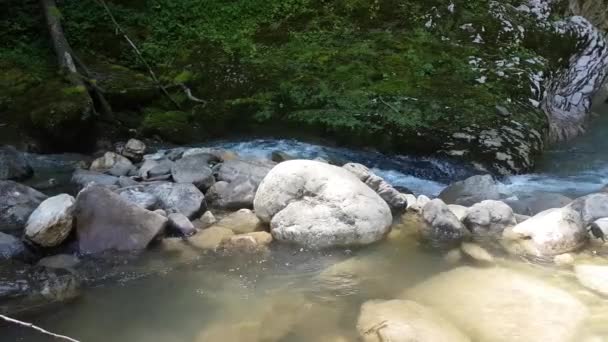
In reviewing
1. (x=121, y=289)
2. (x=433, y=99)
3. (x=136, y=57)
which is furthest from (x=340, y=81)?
(x=121, y=289)

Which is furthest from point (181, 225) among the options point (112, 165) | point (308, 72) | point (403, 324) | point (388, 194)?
point (308, 72)

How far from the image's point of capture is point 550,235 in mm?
4820

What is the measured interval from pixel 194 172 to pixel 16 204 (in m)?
1.71

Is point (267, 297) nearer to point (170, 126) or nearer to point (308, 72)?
point (170, 126)

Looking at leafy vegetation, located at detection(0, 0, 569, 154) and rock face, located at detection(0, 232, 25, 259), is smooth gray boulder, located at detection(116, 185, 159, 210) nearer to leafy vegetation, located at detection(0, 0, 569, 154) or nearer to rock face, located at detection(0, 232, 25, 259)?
rock face, located at detection(0, 232, 25, 259)

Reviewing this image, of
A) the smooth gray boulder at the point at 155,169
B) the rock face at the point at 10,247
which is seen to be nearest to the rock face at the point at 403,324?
the rock face at the point at 10,247

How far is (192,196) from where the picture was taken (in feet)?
18.0

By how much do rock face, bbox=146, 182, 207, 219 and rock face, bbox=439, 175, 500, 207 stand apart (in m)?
2.55

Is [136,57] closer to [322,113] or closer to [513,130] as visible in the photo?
[322,113]

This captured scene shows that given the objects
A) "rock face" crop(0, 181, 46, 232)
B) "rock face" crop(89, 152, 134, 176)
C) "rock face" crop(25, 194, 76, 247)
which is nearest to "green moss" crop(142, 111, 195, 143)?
"rock face" crop(89, 152, 134, 176)

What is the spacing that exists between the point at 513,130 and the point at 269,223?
357 centimetres

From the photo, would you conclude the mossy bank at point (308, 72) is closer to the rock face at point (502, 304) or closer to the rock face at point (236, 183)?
the rock face at point (236, 183)

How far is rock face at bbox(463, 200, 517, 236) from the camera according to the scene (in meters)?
5.11

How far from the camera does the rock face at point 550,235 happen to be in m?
4.77
